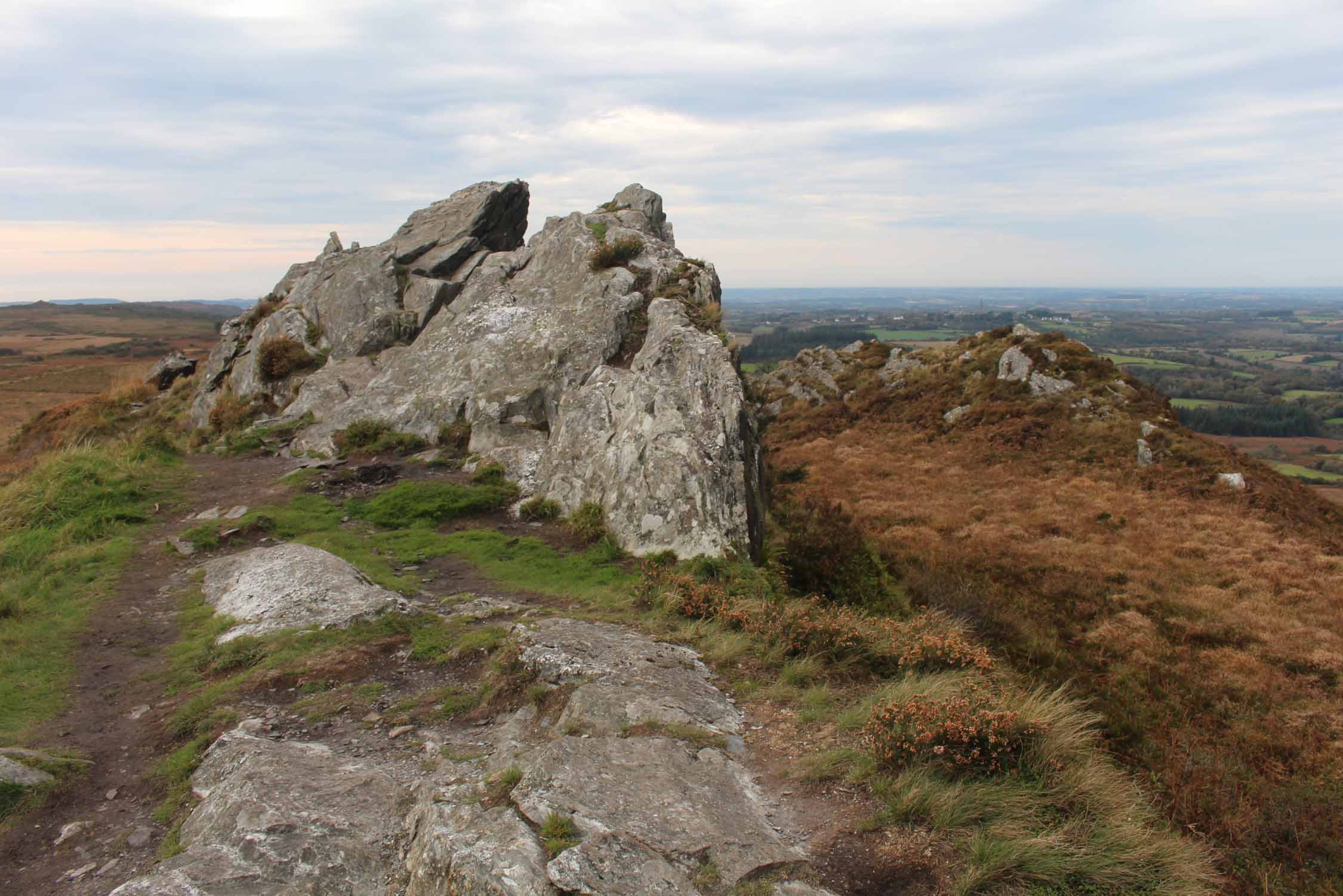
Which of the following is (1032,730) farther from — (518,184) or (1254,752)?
(518,184)

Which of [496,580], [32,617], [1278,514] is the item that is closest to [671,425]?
[496,580]

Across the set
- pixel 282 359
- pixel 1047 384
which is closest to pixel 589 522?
pixel 282 359

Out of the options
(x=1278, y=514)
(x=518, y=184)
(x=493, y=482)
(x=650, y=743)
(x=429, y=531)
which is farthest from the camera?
(x=518, y=184)

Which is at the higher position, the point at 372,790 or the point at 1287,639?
the point at 372,790

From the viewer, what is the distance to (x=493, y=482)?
1795cm

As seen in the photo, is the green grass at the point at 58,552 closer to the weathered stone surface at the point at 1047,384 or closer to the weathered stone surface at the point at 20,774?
the weathered stone surface at the point at 20,774

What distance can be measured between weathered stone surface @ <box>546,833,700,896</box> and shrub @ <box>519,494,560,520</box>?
1146 centimetres

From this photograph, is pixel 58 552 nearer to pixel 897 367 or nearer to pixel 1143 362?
pixel 897 367

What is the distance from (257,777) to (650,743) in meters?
3.47

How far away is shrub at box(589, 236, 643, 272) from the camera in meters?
23.8

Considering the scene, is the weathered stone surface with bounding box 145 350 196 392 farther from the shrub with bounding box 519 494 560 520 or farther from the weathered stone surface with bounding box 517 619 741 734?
A: the weathered stone surface with bounding box 517 619 741 734

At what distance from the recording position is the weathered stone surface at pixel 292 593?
33.2 feet

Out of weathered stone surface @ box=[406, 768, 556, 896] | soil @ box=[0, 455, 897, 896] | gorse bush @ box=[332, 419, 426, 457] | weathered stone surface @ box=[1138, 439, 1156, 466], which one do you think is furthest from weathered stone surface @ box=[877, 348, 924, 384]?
weathered stone surface @ box=[406, 768, 556, 896]

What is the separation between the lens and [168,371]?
115 ft
